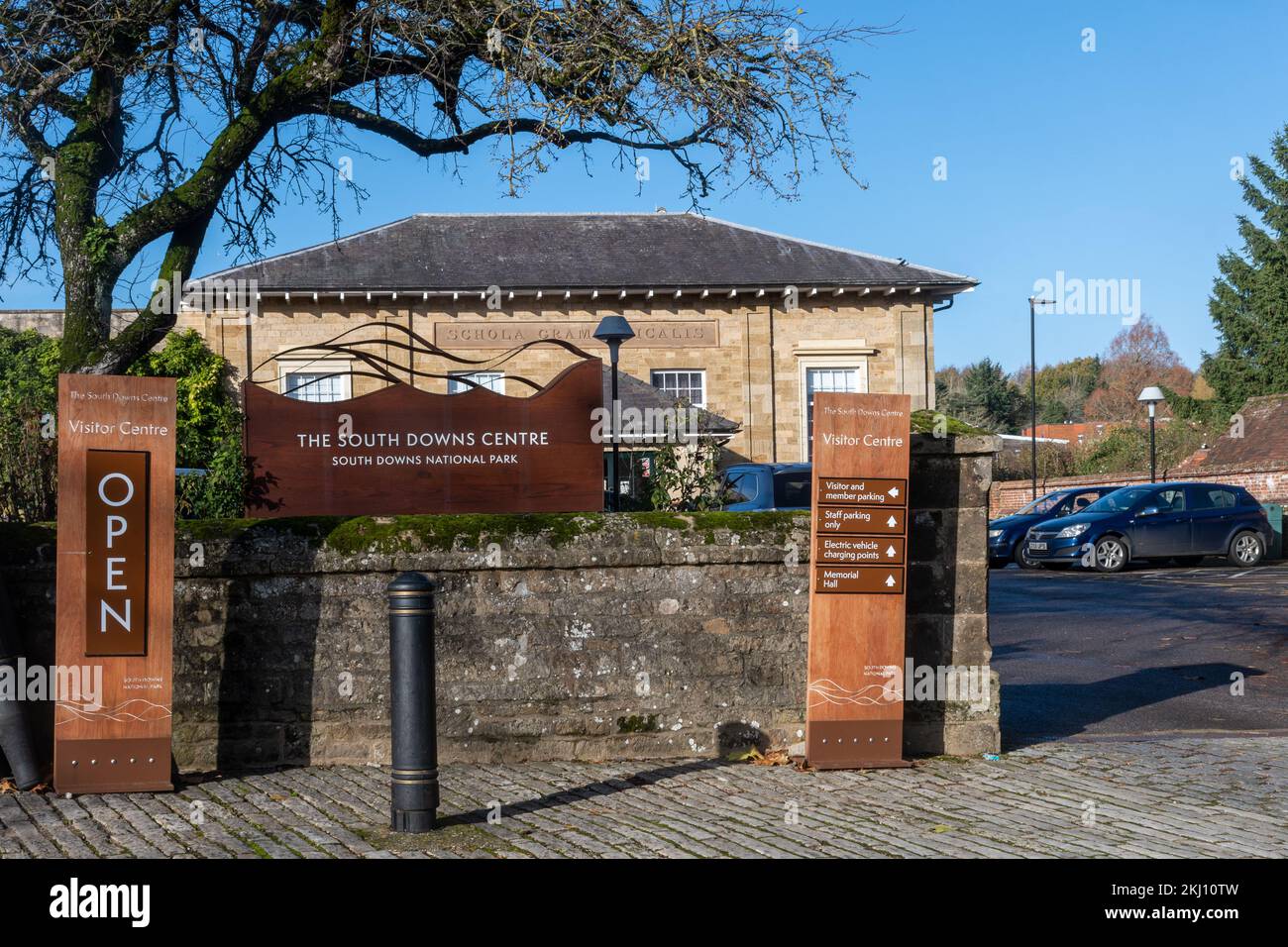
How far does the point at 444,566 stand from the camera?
727cm

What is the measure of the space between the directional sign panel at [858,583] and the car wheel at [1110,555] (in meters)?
15.4

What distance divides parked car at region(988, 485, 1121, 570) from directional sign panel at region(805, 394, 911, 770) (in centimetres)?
1578

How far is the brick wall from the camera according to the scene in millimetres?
27047

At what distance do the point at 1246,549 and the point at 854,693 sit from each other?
17635 mm

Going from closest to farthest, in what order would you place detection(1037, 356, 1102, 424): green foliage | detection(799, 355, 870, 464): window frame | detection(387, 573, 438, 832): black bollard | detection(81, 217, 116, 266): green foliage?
1. detection(387, 573, 438, 832): black bollard
2. detection(81, 217, 116, 266): green foliage
3. detection(799, 355, 870, 464): window frame
4. detection(1037, 356, 1102, 424): green foliage

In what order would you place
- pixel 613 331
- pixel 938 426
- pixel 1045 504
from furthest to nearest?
1. pixel 1045 504
2. pixel 613 331
3. pixel 938 426

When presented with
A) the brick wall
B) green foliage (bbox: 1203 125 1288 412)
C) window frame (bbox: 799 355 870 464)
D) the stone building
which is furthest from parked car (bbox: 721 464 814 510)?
green foliage (bbox: 1203 125 1288 412)

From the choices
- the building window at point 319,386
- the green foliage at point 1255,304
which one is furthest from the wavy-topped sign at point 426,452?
the green foliage at point 1255,304

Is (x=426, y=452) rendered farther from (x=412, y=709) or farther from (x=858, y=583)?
(x=858, y=583)

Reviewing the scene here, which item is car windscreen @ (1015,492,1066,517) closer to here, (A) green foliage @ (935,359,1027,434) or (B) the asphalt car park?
(B) the asphalt car park

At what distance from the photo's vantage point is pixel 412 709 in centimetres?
574

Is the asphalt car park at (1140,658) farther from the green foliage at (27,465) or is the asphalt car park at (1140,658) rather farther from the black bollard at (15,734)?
the green foliage at (27,465)

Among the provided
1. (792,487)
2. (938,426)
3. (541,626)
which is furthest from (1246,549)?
(541,626)

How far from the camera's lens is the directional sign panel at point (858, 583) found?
7.25 meters
